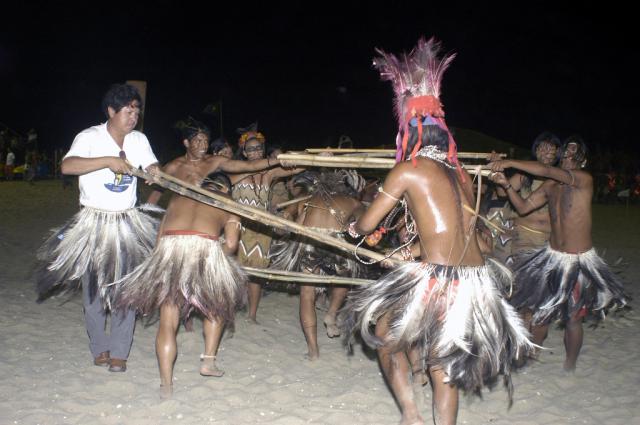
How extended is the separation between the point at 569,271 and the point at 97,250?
3477 mm

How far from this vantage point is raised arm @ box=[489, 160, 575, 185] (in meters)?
4.30

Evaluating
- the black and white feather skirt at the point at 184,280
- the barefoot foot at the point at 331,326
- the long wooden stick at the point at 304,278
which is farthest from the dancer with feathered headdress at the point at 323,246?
→ the black and white feather skirt at the point at 184,280

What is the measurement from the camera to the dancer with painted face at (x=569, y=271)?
484cm

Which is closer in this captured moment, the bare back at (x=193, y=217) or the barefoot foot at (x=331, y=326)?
the bare back at (x=193, y=217)

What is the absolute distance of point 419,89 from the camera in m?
3.30

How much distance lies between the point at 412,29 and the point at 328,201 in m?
30.7

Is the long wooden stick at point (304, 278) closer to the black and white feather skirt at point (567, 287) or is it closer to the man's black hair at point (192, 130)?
the man's black hair at point (192, 130)

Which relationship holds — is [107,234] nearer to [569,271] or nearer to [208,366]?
[208,366]

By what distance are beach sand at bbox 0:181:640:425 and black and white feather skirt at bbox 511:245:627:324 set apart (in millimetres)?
498

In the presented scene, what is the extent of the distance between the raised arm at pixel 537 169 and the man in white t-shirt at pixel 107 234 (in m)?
2.34

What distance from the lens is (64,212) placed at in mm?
13508

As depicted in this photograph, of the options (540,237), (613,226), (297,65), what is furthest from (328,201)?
(297,65)

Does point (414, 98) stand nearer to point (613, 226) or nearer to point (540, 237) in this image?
point (540, 237)

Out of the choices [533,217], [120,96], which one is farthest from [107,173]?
[533,217]
